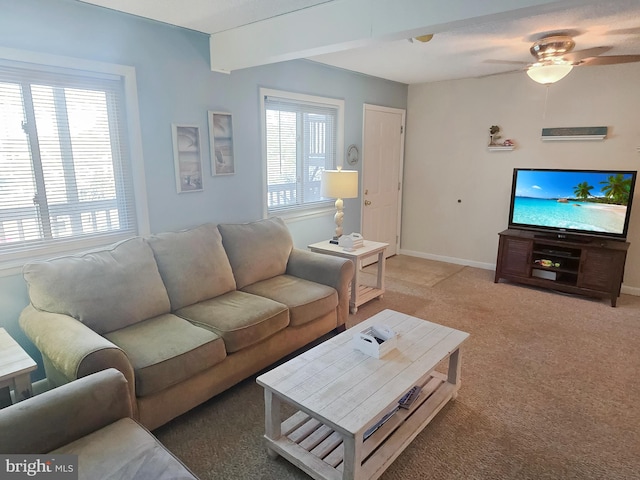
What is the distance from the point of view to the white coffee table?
5.31ft

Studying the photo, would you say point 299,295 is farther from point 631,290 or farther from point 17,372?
point 631,290

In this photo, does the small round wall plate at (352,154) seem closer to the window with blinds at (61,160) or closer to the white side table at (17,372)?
the window with blinds at (61,160)

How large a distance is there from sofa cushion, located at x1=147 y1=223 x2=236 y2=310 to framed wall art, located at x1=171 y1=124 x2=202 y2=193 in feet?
1.31

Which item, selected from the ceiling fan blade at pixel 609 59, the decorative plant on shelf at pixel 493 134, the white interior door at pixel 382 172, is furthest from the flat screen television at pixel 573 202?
the white interior door at pixel 382 172

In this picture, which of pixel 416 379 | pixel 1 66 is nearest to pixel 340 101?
pixel 1 66

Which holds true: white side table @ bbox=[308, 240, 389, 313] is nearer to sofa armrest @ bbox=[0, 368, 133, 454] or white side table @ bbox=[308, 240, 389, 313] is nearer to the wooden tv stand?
the wooden tv stand

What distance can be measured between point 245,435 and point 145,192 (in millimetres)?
1769

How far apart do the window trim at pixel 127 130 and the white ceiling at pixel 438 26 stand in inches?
14.4

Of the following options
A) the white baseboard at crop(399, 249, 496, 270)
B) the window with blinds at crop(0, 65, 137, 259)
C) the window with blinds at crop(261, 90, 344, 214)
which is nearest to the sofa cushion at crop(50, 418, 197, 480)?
the window with blinds at crop(0, 65, 137, 259)

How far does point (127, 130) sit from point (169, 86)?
45cm

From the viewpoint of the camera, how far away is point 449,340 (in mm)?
2215

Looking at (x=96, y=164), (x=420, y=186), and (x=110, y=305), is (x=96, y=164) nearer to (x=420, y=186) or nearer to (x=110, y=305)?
(x=110, y=305)

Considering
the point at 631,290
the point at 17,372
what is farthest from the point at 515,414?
the point at 631,290

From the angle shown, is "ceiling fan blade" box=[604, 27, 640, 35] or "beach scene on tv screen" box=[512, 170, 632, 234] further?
"beach scene on tv screen" box=[512, 170, 632, 234]
